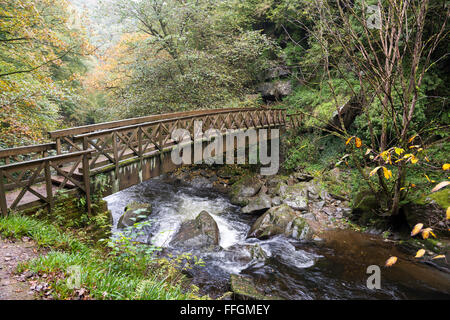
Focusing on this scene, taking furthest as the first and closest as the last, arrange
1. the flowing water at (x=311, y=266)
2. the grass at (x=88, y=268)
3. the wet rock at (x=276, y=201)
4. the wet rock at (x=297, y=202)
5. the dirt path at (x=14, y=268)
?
the wet rock at (x=276, y=201), the wet rock at (x=297, y=202), the flowing water at (x=311, y=266), the grass at (x=88, y=268), the dirt path at (x=14, y=268)

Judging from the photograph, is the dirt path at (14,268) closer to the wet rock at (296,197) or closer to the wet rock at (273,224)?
the wet rock at (273,224)

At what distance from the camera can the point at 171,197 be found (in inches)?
453

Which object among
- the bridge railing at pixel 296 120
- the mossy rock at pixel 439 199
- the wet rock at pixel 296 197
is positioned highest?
the bridge railing at pixel 296 120

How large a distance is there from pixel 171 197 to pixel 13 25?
824 centimetres

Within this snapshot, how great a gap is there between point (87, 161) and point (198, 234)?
3.83m

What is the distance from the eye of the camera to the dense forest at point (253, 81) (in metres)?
6.95

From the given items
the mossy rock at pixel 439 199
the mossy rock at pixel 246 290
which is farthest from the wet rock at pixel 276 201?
the mossy rock at pixel 246 290

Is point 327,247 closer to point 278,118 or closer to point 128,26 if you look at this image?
point 278,118

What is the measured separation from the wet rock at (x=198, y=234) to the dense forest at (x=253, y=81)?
15.4 feet

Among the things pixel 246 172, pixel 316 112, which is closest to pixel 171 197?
pixel 246 172

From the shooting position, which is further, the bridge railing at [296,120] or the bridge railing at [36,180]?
the bridge railing at [296,120]

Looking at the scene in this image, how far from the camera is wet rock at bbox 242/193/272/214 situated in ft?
31.9

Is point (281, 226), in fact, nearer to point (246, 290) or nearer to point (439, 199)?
point (246, 290)

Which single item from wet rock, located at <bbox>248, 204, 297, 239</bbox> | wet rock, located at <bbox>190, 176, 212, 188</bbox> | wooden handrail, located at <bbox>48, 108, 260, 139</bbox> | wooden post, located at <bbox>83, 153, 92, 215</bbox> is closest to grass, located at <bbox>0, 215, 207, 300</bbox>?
wooden post, located at <bbox>83, 153, 92, 215</bbox>
